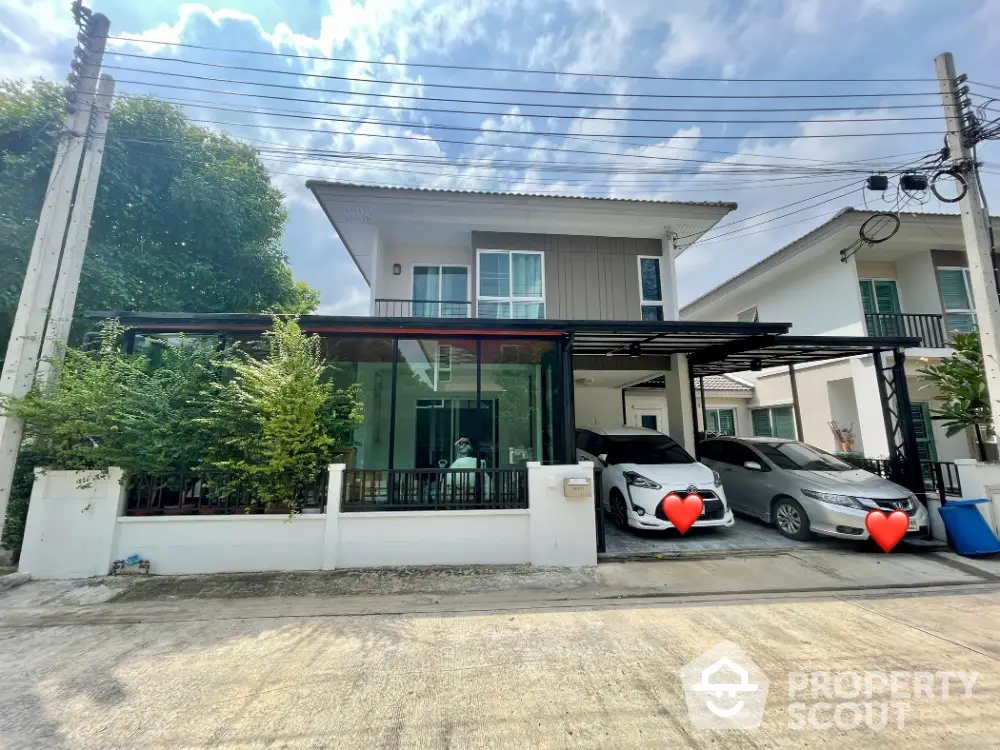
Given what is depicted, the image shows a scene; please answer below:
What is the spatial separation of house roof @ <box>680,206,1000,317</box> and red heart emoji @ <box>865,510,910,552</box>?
6862 millimetres

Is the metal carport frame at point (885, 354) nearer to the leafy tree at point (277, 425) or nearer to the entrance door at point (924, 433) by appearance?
the entrance door at point (924, 433)

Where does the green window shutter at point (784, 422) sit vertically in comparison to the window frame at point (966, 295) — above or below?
below

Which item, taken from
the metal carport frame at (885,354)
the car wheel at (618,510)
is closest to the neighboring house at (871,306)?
the metal carport frame at (885,354)

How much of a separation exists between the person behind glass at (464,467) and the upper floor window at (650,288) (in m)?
5.66

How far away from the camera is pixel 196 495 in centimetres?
521

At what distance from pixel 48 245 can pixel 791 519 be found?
Answer: 10.8 m

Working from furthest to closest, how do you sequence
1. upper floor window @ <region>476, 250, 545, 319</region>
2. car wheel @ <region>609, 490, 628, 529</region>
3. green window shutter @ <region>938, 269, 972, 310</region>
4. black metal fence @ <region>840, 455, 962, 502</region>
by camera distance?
green window shutter @ <region>938, 269, 972, 310</region>
upper floor window @ <region>476, 250, 545, 319</region>
car wheel @ <region>609, 490, 628, 529</region>
black metal fence @ <region>840, 455, 962, 502</region>

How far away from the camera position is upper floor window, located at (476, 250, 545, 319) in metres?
9.56

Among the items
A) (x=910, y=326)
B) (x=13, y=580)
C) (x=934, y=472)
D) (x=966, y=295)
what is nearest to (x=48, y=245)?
(x=13, y=580)

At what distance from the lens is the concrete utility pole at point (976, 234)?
5.74m

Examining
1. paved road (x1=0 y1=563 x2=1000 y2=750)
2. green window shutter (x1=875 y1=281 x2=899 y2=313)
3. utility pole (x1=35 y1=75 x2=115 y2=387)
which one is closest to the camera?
paved road (x1=0 y1=563 x2=1000 y2=750)

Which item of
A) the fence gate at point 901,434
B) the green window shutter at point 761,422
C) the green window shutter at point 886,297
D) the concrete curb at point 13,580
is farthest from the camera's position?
the green window shutter at point 761,422

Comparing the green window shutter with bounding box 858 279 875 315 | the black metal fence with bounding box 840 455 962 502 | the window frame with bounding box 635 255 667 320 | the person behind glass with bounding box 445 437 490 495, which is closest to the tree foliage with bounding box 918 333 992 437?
the black metal fence with bounding box 840 455 962 502

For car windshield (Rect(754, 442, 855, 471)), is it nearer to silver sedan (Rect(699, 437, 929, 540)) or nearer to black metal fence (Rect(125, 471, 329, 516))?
silver sedan (Rect(699, 437, 929, 540))
